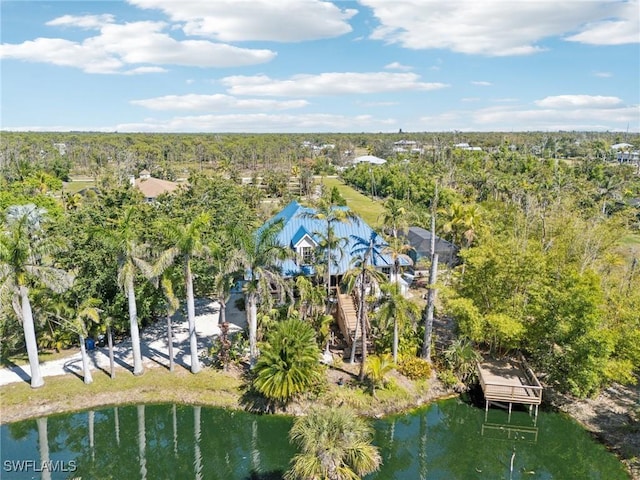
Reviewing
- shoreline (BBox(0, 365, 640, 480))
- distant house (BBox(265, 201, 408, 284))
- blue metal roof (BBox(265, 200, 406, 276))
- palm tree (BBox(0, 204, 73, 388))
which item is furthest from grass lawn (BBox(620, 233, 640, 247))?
palm tree (BBox(0, 204, 73, 388))

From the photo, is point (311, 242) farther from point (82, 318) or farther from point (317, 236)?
point (82, 318)

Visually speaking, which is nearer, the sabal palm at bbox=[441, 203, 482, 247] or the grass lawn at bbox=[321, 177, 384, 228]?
the sabal palm at bbox=[441, 203, 482, 247]

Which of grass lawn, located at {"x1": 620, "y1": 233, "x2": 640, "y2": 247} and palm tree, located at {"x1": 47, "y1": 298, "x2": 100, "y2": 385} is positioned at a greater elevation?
palm tree, located at {"x1": 47, "y1": 298, "x2": 100, "y2": 385}

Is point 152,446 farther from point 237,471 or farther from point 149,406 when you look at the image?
point 237,471

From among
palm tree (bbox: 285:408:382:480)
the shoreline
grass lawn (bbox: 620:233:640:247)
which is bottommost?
the shoreline

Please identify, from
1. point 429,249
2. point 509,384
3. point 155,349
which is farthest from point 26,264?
point 429,249

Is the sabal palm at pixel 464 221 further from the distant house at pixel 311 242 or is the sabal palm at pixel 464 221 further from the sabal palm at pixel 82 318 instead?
the sabal palm at pixel 82 318

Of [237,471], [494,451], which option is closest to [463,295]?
[494,451]

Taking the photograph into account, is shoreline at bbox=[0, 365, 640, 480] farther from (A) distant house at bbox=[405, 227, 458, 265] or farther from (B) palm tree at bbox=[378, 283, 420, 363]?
(A) distant house at bbox=[405, 227, 458, 265]
